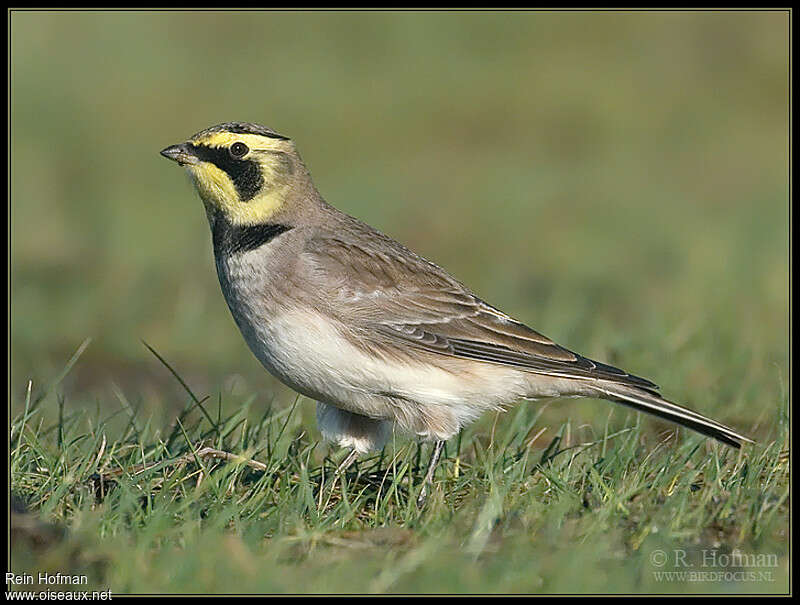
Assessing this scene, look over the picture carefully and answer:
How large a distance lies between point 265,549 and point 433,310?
1.75m

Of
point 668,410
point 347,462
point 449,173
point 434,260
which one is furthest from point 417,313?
point 449,173

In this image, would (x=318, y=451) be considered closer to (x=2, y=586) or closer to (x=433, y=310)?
(x=433, y=310)

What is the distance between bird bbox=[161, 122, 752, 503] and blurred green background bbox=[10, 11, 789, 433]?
1613 mm

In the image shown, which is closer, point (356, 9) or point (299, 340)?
point (299, 340)

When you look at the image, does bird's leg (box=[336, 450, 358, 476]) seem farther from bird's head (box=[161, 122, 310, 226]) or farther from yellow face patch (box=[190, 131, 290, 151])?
yellow face patch (box=[190, 131, 290, 151])

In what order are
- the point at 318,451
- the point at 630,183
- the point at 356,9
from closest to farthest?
1. the point at 318,451
2. the point at 630,183
3. the point at 356,9

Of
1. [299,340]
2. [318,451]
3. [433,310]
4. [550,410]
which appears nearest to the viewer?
[299,340]

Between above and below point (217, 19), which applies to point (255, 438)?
below

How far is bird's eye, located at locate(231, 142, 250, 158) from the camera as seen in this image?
6.05 meters

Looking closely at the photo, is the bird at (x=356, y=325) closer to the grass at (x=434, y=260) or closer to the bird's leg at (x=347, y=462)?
the bird's leg at (x=347, y=462)

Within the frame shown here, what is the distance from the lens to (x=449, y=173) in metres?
16.4

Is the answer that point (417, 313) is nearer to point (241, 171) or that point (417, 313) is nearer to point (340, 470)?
point (340, 470)

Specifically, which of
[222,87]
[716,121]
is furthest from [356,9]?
[716,121]

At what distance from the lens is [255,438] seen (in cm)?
622
